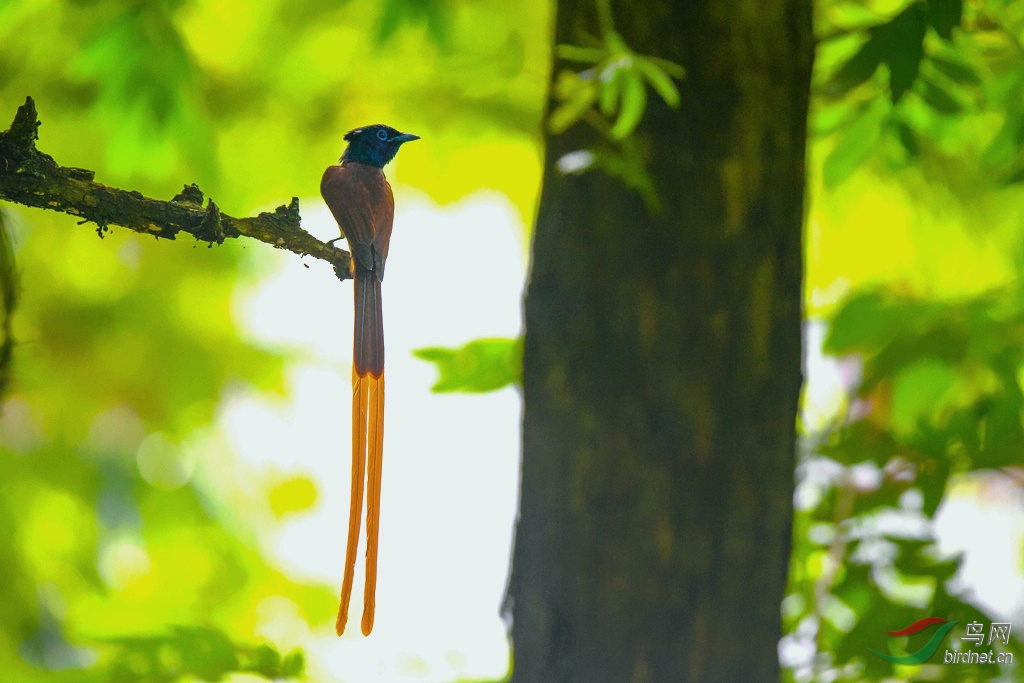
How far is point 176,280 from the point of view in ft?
3.14

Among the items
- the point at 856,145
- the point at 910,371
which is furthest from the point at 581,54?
the point at 910,371

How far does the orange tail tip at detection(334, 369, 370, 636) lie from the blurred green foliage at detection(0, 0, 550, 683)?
254mm

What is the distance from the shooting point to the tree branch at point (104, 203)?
39 cm

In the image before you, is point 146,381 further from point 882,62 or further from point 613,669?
point 882,62

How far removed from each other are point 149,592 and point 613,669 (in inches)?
27.3

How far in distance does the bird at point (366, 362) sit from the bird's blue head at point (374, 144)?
0.03 metres

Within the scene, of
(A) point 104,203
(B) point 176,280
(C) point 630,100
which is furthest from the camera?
(B) point 176,280

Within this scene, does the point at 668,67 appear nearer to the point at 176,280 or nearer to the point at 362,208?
the point at 362,208

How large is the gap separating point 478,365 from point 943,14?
0.42 m

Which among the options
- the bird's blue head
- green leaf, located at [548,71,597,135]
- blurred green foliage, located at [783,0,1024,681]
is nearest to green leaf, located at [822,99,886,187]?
blurred green foliage, located at [783,0,1024,681]

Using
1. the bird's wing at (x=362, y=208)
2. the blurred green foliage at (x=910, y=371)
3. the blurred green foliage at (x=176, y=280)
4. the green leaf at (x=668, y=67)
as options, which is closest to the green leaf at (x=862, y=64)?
the blurred green foliage at (x=910, y=371)

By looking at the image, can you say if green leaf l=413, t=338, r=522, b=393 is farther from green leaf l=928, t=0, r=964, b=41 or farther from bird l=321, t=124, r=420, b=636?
green leaf l=928, t=0, r=964, b=41

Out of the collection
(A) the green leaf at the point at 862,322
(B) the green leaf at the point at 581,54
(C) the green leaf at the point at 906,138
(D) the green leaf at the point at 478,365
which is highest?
(B) the green leaf at the point at 581,54

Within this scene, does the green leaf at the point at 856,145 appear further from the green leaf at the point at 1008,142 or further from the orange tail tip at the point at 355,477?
the orange tail tip at the point at 355,477
